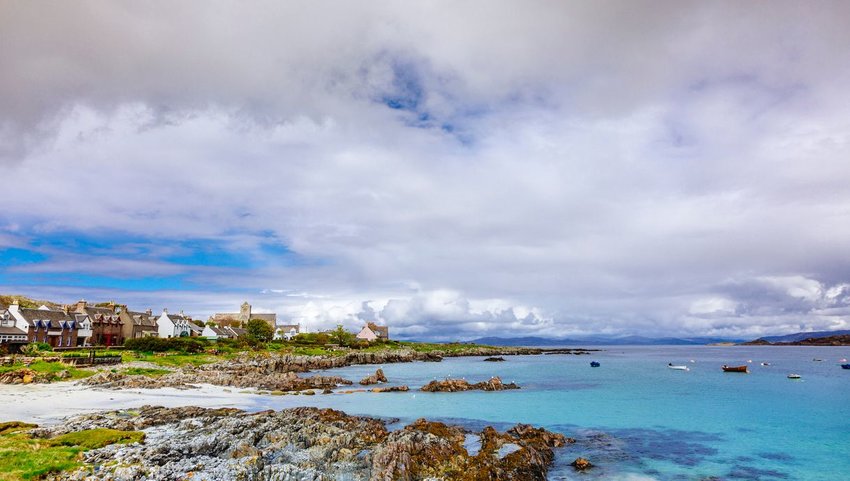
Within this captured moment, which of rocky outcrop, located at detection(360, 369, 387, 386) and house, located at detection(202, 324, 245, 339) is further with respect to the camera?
house, located at detection(202, 324, 245, 339)

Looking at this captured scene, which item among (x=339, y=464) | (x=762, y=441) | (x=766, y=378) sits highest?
(x=339, y=464)

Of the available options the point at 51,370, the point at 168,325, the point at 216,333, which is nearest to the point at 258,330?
the point at 168,325

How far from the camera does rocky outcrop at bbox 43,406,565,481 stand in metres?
23.3

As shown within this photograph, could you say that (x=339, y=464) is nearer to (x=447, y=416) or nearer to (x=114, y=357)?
(x=447, y=416)

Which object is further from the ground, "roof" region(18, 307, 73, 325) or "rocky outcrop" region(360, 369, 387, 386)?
"roof" region(18, 307, 73, 325)

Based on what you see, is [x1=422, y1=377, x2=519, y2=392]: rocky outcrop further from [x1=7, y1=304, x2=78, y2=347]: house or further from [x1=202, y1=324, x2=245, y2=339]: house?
[x1=202, y1=324, x2=245, y2=339]: house

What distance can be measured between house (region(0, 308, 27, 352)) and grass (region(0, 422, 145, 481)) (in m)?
75.3

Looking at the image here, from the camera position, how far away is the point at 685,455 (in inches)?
1320

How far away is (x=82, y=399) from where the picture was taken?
44594 millimetres

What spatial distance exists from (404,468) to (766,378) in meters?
104

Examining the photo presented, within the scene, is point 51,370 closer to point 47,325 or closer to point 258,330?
point 47,325

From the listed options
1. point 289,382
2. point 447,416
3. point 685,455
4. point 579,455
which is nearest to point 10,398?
point 289,382

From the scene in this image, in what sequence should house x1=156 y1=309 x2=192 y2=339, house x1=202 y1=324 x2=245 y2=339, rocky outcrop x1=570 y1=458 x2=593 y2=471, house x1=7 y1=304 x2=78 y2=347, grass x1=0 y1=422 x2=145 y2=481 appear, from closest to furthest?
1. grass x1=0 y1=422 x2=145 y2=481
2. rocky outcrop x1=570 y1=458 x2=593 y2=471
3. house x1=7 y1=304 x2=78 y2=347
4. house x1=156 y1=309 x2=192 y2=339
5. house x1=202 y1=324 x2=245 y2=339

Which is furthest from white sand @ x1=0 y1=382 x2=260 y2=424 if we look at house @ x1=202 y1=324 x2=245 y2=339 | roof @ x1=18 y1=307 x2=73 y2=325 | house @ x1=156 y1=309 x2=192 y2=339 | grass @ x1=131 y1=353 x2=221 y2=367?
house @ x1=202 y1=324 x2=245 y2=339
